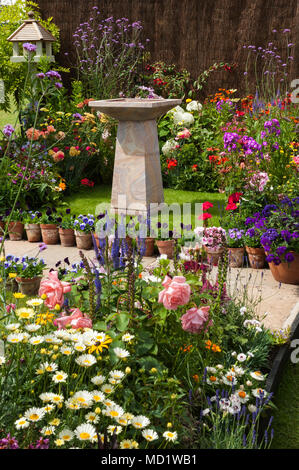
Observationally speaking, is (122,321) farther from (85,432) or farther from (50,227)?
(50,227)

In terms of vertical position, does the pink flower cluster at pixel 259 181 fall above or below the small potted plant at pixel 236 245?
above

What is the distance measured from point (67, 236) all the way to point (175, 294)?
3.22 meters

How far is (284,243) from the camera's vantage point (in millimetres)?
4223

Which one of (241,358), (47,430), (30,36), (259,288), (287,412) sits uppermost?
(30,36)

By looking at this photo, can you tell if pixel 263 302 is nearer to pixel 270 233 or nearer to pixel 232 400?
pixel 270 233

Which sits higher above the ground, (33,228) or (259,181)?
(259,181)

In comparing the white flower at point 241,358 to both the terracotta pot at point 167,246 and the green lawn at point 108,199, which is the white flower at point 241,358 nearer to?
the terracotta pot at point 167,246

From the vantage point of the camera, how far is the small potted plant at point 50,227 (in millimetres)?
5453

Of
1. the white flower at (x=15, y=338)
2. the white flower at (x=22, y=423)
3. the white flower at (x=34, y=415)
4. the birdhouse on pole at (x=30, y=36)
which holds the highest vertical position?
the birdhouse on pole at (x=30, y=36)

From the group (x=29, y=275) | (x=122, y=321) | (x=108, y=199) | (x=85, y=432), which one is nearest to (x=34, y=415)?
(x=85, y=432)

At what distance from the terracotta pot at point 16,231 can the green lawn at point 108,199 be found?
0.76 m

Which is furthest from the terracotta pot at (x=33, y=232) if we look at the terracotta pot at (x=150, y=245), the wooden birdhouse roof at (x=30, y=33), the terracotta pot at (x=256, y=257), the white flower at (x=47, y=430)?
the white flower at (x=47, y=430)

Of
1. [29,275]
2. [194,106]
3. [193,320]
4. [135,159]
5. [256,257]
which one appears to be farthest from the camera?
[194,106]
